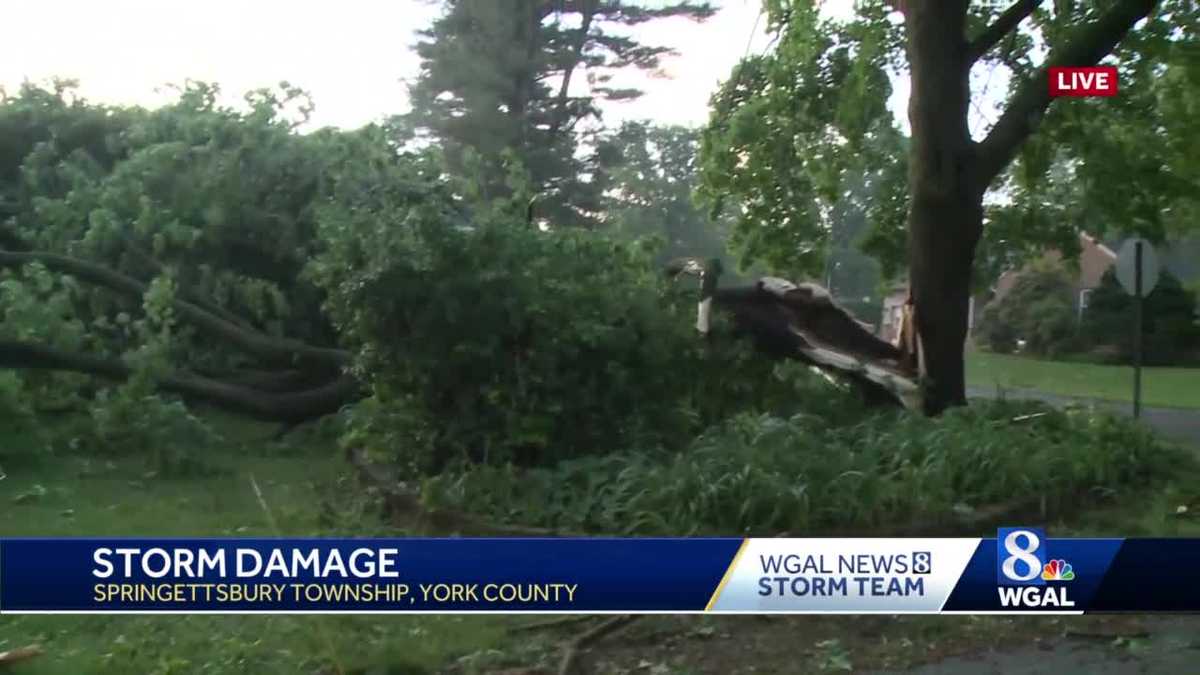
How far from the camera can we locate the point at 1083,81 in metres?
11.8

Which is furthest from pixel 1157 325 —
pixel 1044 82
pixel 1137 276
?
pixel 1044 82

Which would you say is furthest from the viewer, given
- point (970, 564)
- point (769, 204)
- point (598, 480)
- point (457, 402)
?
point (769, 204)

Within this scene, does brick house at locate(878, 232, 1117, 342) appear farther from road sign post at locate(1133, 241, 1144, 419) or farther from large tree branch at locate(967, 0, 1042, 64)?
large tree branch at locate(967, 0, 1042, 64)

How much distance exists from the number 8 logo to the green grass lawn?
19.3 feet

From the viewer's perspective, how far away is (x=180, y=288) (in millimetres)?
13125

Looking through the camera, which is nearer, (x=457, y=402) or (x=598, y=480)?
(x=598, y=480)

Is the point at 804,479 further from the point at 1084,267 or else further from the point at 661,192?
the point at 1084,267

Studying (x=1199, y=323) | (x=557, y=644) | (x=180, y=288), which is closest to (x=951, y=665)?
(x=557, y=644)

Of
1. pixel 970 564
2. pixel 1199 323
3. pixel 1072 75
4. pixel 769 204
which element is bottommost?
pixel 970 564

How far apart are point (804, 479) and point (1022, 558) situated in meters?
2.38

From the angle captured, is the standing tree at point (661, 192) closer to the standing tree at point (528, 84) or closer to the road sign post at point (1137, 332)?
the standing tree at point (528, 84)

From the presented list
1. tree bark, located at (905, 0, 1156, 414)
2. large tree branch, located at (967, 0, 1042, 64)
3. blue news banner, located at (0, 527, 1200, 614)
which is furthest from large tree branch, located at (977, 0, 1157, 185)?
blue news banner, located at (0, 527, 1200, 614)

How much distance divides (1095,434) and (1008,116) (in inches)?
118

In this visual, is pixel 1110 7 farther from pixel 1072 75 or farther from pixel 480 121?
pixel 480 121
